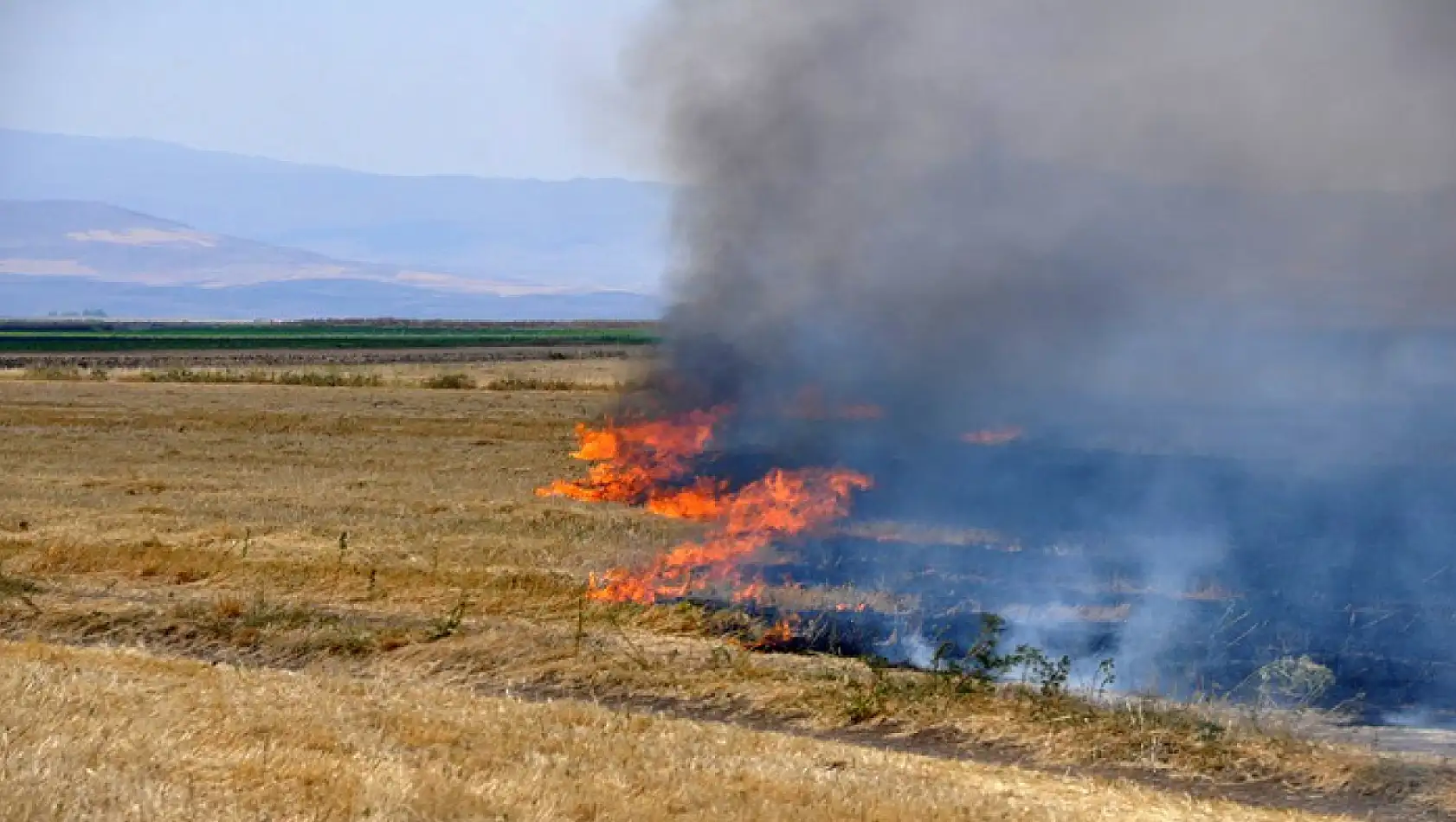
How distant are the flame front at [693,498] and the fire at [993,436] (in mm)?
2829

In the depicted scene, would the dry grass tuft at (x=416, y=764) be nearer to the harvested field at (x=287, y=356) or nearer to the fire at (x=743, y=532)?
the fire at (x=743, y=532)

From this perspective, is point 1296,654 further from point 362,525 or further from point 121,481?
point 121,481

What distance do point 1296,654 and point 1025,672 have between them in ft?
11.5

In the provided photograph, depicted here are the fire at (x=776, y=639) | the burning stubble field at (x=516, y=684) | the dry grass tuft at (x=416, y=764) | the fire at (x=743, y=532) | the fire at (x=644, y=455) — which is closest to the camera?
the dry grass tuft at (x=416, y=764)

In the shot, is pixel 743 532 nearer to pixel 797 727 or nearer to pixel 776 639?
pixel 776 639

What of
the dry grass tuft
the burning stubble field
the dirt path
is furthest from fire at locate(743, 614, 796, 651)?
the dry grass tuft

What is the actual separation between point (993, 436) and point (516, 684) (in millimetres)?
12661

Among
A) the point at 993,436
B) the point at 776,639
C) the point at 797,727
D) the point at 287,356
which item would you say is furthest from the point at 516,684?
the point at 287,356

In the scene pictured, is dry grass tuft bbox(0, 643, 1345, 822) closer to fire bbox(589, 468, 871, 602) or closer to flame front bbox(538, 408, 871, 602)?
fire bbox(589, 468, 871, 602)

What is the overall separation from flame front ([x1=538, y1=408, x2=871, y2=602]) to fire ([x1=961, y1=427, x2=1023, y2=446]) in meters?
2.83

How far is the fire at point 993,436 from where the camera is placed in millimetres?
25688

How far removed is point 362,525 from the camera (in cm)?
2344

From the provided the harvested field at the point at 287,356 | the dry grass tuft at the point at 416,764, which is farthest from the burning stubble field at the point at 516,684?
the harvested field at the point at 287,356

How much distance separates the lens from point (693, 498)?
24.3 m
